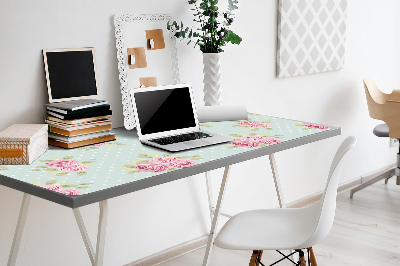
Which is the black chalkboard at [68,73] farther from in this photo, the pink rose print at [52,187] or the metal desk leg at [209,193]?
the metal desk leg at [209,193]

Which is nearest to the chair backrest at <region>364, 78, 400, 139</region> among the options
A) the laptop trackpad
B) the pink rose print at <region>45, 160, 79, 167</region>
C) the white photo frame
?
the white photo frame

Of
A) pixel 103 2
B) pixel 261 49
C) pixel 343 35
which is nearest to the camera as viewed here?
pixel 103 2

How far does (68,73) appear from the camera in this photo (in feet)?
7.98

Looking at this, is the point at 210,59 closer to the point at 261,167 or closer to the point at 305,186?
the point at 261,167

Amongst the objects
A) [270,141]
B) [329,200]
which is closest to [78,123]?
[270,141]

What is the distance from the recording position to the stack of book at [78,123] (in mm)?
2225

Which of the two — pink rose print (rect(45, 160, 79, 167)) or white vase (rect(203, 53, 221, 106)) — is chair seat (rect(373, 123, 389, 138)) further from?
pink rose print (rect(45, 160, 79, 167))

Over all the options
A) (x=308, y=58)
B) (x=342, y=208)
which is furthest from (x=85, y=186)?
(x=342, y=208)

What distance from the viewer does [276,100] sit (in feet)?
11.6

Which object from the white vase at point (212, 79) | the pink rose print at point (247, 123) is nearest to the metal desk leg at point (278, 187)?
the pink rose print at point (247, 123)

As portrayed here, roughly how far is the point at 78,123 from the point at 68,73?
290 mm

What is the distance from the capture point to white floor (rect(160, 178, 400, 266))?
3072 millimetres

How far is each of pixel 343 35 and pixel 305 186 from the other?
1022 mm

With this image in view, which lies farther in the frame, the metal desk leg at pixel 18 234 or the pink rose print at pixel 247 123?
the pink rose print at pixel 247 123
